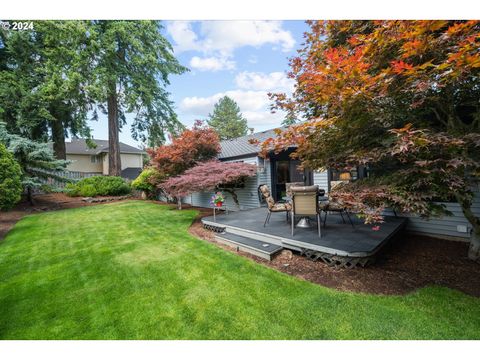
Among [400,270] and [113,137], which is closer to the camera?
[400,270]

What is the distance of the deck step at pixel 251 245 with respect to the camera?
3.98m

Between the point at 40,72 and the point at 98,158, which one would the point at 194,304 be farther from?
the point at 98,158

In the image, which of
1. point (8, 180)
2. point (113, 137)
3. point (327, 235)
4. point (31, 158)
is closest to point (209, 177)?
point (327, 235)

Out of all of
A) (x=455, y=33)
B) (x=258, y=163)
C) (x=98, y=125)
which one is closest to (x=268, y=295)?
(x=455, y=33)

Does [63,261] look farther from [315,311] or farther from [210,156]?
[210,156]

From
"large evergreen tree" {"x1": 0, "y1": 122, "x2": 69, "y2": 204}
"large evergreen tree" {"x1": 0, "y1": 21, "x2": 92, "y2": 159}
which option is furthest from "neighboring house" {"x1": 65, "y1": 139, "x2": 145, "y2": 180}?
"large evergreen tree" {"x1": 0, "y1": 122, "x2": 69, "y2": 204}

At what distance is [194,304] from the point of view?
8.45ft

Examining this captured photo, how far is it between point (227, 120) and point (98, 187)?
93.9 feet

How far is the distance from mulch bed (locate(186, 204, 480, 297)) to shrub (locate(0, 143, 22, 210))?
22.1 feet

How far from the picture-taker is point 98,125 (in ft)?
53.3

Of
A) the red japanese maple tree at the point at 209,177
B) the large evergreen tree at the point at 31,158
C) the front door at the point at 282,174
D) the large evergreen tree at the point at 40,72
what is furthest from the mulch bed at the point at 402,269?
the large evergreen tree at the point at 40,72

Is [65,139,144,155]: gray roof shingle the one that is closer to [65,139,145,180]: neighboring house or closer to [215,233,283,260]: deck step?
[65,139,145,180]: neighboring house

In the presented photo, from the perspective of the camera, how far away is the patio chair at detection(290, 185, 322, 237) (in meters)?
4.27

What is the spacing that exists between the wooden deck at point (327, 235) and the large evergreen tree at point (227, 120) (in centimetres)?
3356
